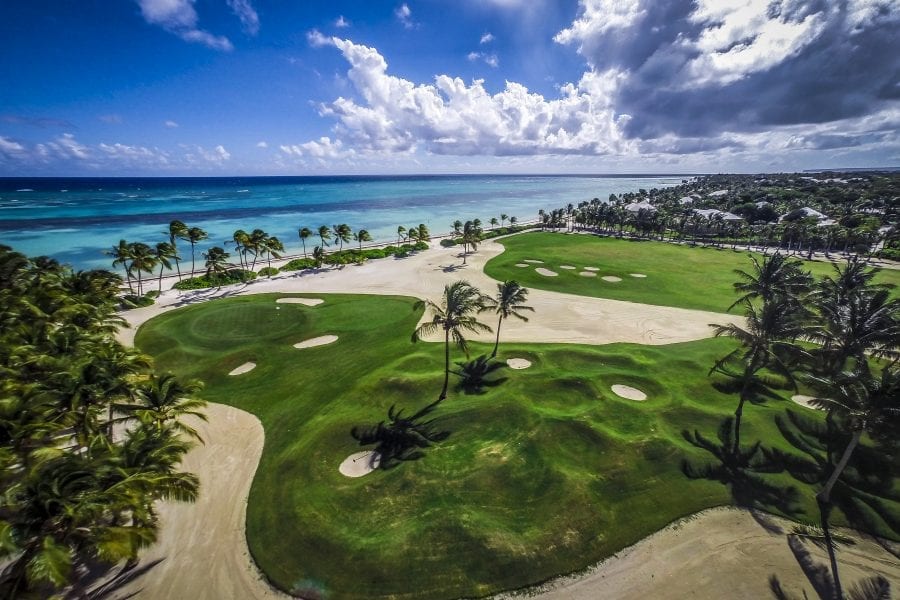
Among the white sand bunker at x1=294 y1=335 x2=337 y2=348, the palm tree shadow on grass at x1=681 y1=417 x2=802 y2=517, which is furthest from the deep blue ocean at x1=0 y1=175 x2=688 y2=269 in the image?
the palm tree shadow on grass at x1=681 y1=417 x2=802 y2=517

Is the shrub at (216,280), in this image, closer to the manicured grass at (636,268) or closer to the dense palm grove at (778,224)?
the manicured grass at (636,268)

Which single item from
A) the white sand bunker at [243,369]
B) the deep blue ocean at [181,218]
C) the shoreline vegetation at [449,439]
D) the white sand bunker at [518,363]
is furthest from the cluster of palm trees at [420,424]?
the deep blue ocean at [181,218]

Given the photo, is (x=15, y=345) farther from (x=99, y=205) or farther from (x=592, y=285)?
(x=99, y=205)

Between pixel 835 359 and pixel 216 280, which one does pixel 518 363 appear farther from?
pixel 216 280

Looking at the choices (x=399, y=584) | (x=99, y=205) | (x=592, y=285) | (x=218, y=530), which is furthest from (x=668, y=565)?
(x=99, y=205)

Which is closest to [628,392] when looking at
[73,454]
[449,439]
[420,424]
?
[449,439]

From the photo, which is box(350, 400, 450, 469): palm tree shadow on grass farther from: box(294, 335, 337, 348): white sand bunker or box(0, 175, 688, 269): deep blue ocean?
box(0, 175, 688, 269): deep blue ocean
